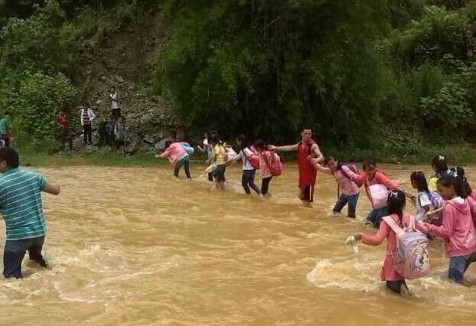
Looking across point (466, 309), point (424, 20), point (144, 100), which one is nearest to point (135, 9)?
point (144, 100)

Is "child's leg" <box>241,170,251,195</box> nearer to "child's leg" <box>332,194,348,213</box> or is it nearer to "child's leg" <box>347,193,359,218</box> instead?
"child's leg" <box>332,194,348,213</box>

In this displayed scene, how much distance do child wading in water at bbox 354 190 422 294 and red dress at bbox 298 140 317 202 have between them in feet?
18.0

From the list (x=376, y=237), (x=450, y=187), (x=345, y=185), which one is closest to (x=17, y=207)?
(x=376, y=237)

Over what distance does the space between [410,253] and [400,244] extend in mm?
130

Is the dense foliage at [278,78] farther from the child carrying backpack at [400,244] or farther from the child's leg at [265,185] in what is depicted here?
the child carrying backpack at [400,244]

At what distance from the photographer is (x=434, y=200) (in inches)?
352

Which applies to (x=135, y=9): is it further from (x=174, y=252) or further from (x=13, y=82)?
(x=174, y=252)

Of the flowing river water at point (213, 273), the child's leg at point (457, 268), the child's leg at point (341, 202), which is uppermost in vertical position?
the child's leg at point (341, 202)

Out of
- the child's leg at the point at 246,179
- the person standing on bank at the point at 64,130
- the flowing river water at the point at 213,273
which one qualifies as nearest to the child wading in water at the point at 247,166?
the child's leg at the point at 246,179

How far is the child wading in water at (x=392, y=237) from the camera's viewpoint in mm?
6922

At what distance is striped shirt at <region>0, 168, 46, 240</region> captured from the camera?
24.2 feet

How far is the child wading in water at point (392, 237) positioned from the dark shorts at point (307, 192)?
19.3 ft

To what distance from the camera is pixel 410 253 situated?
6.79 meters

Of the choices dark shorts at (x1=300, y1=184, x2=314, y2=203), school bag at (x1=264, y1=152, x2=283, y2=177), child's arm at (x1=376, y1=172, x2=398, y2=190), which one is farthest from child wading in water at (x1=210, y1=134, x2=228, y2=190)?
child's arm at (x1=376, y1=172, x2=398, y2=190)
